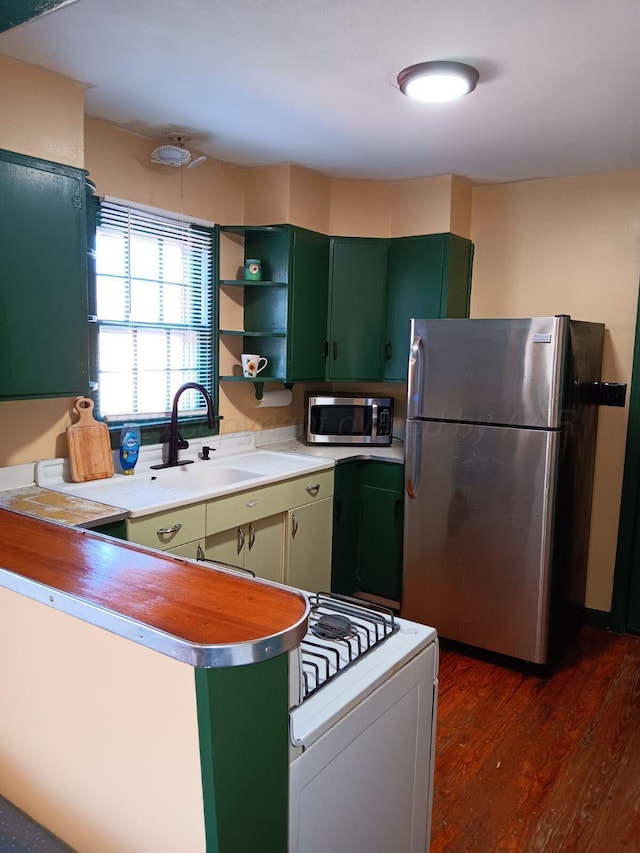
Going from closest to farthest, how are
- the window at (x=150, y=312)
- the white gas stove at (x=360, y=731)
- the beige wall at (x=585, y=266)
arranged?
the white gas stove at (x=360, y=731)
the window at (x=150, y=312)
the beige wall at (x=585, y=266)

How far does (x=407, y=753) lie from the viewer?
141 cm

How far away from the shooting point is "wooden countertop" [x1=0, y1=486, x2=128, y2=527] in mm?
2156

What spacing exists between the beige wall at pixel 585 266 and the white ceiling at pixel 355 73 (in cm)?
23

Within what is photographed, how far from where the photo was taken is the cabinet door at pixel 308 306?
3.45 meters

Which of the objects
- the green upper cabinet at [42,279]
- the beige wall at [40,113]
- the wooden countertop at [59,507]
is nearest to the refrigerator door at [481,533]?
the wooden countertop at [59,507]

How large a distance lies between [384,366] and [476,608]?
57.7 inches

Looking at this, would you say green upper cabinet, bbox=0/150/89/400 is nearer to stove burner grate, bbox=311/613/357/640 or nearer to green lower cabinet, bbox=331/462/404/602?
stove burner grate, bbox=311/613/357/640

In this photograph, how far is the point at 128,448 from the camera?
2.90 meters

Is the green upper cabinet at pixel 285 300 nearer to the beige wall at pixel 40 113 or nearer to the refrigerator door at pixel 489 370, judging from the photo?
the refrigerator door at pixel 489 370

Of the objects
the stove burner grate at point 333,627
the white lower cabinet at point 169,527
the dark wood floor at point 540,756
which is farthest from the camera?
the white lower cabinet at point 169,527

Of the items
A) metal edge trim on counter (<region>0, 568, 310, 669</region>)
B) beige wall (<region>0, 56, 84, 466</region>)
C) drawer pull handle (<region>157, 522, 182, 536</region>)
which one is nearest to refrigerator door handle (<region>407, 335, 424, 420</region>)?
drawer pull handle (<region>157, 522, 182, 536</region>)

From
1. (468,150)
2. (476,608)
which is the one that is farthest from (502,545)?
(468,150)

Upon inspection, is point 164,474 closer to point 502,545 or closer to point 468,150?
point 502,545

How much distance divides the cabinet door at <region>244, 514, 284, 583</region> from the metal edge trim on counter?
1.82m
